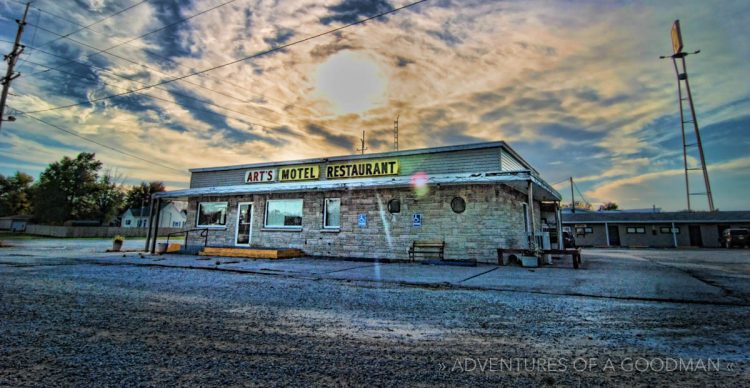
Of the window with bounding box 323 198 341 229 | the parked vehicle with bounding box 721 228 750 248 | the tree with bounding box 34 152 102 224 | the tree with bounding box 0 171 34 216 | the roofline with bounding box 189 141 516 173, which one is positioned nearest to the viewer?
the roofline with bounding box 189 141 516 173

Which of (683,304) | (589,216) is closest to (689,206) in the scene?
(589,216)

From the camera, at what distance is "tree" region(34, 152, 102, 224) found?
52.0 metres

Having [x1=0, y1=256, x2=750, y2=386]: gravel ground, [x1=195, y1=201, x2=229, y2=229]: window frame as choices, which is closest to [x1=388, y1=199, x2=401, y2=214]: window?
[x1=0, y1=256, x2=750, y2=386]: gravel ground

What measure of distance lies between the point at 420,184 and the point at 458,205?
162 cm

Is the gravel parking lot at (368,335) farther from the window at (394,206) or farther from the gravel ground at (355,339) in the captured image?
the window at (394,206)

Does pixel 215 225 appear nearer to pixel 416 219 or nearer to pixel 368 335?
pixel 416 219

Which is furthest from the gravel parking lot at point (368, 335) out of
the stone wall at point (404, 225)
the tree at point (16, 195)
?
the tree at point (16, 195)

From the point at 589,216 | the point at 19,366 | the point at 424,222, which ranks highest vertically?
the point at 589,216

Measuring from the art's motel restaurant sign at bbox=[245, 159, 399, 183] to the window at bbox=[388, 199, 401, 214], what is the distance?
1464 mm

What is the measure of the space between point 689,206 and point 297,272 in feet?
171

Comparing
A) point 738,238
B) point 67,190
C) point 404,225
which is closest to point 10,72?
point 404,225

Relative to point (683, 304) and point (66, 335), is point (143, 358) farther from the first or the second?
point (683, 304)

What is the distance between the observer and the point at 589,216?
37094 mm

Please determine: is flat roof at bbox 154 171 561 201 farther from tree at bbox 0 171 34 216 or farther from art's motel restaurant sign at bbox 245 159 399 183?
tree at bbox 0 171 34 216
